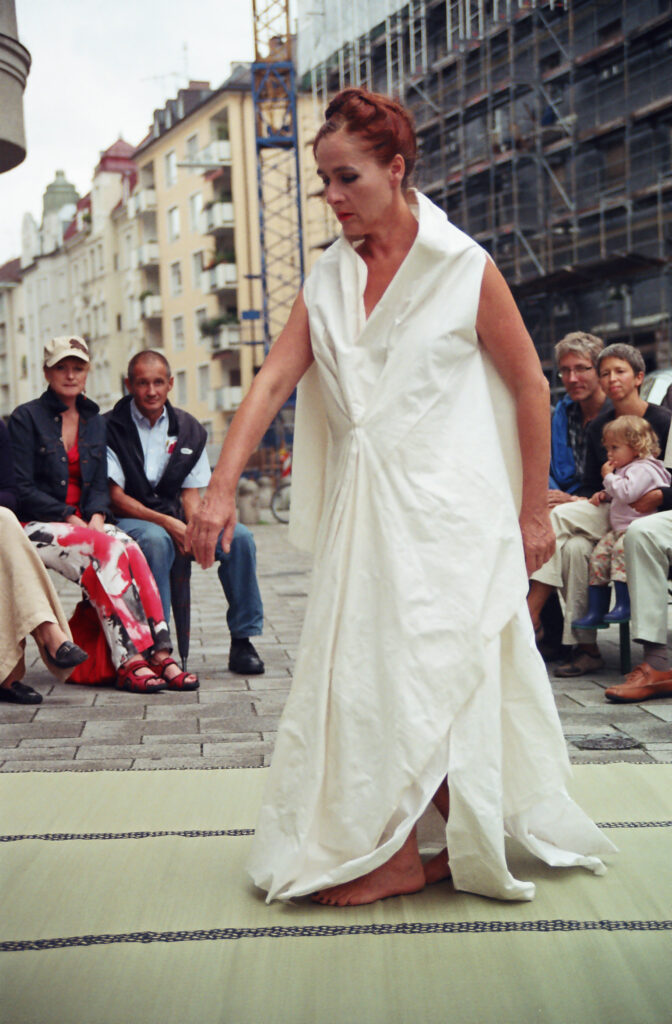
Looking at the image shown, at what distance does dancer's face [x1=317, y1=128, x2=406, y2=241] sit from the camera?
3.15 meters

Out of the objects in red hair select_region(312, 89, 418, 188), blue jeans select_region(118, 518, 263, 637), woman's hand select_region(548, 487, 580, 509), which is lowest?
blue jeans select_region(118, 518, 263, 637)

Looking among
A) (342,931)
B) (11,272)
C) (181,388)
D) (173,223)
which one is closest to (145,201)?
(173,223)

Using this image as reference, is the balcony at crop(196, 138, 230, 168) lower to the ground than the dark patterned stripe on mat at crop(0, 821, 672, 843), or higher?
higher

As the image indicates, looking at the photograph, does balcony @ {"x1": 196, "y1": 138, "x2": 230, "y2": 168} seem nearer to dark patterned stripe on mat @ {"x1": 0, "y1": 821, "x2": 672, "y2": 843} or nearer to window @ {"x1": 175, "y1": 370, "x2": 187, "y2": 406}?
window @ {"x1": 175, "y1": 370, "x2": 187, "y2": 406}

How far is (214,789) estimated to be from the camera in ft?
14.4

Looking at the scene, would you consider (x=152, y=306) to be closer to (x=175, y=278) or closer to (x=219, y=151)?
(x=175, y=278)

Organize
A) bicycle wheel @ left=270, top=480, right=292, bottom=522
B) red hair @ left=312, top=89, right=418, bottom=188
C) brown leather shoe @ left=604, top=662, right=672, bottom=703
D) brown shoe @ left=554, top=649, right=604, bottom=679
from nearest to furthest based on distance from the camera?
red hair @ left=312, top=89, right=418, bottom=188, brown leather shoe @ left=604, top=662, right=672, bottom=703, brown shoe @ left=554, top=649, right=604, bottom=679, bicycle wheel @ left=270, top=480, right=292, bottom=522

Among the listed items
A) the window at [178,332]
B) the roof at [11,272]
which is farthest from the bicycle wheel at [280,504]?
the roof at [11,272]

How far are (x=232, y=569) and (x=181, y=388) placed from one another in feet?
186

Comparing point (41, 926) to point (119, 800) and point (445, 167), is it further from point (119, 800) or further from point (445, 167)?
point (445, 167)

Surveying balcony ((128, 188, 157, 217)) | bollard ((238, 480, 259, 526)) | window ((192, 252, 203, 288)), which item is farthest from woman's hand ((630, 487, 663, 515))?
balcony ((128, 188, 157, 217))

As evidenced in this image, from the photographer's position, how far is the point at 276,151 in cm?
5369

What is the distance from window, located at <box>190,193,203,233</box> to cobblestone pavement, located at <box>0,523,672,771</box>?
181ft

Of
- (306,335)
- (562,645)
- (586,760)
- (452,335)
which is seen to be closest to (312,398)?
(306,335)
